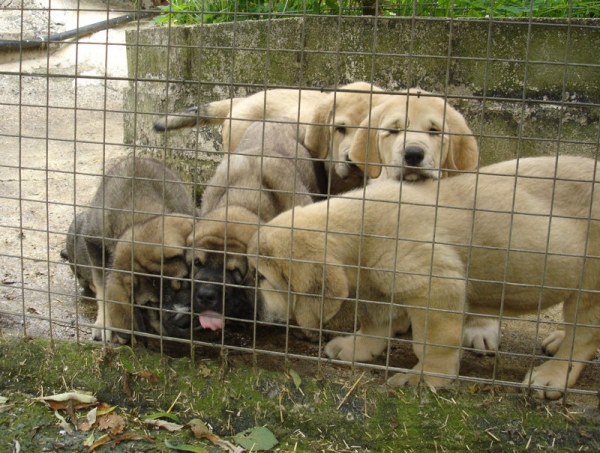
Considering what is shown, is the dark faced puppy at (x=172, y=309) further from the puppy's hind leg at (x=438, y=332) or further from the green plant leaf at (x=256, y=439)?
the puppy's hind leg at (x=438, y=332)

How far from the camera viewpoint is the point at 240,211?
4926 mm

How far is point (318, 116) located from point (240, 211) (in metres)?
1.69

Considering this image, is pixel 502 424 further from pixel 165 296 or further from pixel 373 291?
pixel 165 296

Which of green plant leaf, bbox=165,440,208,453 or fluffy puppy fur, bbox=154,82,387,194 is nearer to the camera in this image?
green plant leaf, bbox=165,440,208,453

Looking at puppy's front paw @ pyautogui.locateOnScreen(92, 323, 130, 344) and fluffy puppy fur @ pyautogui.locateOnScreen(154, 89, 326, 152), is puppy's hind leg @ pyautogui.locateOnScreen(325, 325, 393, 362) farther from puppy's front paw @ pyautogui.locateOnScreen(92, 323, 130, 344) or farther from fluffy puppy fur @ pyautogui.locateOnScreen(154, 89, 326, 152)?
fluffy puppy fur @ pyautogui.locateOnScreen(154, 89, 326, 152)

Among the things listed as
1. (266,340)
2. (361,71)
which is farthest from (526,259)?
A: (361,71)

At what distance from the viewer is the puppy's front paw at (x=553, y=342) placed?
4.58m

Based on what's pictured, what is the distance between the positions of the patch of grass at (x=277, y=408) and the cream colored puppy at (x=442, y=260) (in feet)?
0.62

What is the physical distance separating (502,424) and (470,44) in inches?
150

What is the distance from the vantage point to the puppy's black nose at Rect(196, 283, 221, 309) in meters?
4.32

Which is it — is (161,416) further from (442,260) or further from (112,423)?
(442,260)

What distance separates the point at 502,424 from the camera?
12.5ft

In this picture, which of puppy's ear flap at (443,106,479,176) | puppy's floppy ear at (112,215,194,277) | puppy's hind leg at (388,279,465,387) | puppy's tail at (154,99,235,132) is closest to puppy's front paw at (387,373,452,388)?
puppy's hind leg at (388,279,465,387)

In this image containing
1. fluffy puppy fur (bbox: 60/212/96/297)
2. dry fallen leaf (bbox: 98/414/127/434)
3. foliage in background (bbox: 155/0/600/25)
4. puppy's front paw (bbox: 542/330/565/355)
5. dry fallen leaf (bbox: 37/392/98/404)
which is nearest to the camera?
dry fallen leaf (bbox: 98/414/127/434)
